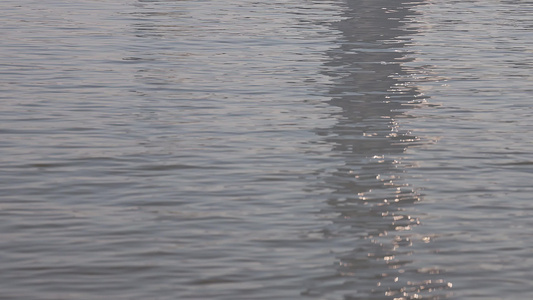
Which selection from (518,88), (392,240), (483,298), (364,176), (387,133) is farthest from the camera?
(518,88)

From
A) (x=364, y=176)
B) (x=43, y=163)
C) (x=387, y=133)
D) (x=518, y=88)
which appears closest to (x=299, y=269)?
(x=364, y=176)

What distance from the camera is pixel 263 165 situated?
50.3 ft

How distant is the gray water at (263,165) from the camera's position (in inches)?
429

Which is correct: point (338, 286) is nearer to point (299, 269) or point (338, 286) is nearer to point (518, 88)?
point (299, 269)

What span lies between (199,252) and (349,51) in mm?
15641

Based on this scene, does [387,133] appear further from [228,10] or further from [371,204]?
[228,10]

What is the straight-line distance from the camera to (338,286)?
10.6 metres

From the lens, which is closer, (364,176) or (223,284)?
(223,284)

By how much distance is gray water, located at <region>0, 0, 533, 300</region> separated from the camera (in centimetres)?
1089

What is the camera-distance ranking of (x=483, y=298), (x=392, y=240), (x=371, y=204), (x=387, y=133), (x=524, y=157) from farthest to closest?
(x=387, y=133) → (x=524, y=157) → (x=371, y=204) → (x=392, y=240) → (x=483, y=298)

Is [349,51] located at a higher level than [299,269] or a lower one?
lower

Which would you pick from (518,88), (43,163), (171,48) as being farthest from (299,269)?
(171,48)

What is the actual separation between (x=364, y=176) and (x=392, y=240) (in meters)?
2.87

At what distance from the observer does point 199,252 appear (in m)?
11.5
